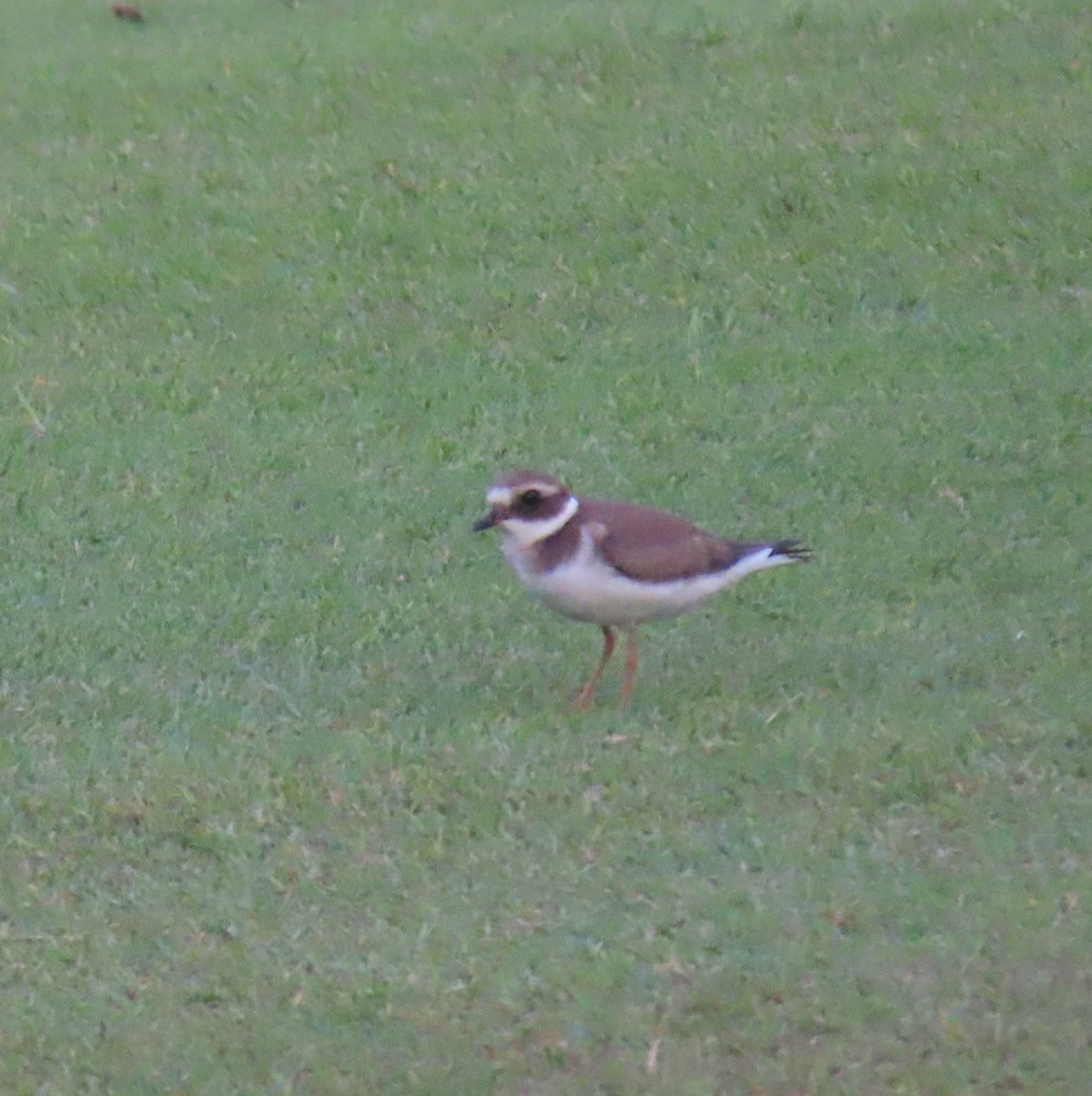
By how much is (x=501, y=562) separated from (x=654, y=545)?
1.75 meters

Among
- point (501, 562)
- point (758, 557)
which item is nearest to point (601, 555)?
point (758, 557)

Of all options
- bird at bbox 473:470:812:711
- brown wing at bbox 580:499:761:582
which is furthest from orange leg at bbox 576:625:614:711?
brown wing at bbox 580:499:761:582

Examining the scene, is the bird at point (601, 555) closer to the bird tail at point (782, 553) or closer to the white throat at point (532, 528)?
the white throat at point (532, 528)

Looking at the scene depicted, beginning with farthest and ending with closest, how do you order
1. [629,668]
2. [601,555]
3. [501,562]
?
[501,562] < [629,668] < [601,555]

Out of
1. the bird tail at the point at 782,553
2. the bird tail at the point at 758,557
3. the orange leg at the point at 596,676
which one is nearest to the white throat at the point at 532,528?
the orange leg at the point at 596,676

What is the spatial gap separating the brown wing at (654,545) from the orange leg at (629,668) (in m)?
0.37

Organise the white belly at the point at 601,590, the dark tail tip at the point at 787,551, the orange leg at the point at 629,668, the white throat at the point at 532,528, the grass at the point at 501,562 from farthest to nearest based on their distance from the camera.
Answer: the dark tail tip at the point at 787,551 → the orange leg at the point at 629,668 → the white throat at the point at 532,528 → the white belly at the point at 601,590 → the grass at the point at 501,562

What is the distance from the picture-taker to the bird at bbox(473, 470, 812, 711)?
7.32 m

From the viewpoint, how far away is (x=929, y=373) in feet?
35.3

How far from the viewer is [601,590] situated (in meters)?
7.32

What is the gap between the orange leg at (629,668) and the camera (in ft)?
24.8

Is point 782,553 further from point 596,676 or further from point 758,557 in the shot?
point 596,676

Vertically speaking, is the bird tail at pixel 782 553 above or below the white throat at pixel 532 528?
below

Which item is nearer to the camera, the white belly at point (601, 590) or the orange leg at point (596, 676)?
the white belly at point (601, 590)
